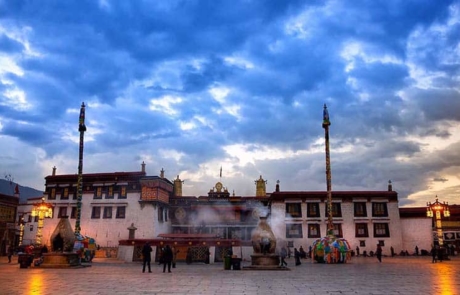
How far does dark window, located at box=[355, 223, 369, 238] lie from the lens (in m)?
51.4

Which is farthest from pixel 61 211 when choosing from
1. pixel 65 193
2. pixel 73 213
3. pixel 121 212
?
pixel 121 212

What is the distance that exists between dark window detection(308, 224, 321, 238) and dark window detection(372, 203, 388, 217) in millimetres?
7638

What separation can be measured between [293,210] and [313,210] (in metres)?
2.63

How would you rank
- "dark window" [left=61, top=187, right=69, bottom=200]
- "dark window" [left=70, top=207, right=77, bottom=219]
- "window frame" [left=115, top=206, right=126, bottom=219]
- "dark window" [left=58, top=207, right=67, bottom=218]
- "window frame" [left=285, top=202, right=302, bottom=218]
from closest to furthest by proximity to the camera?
"window frame" [left=115, top=206, right=126, bottom=219] → "window frame" [left=285, top=202, right=302, bottom=218] → "dark window" [left=70, top=207, right=77, bottom=219] → "dark window" [left=58, top=207, right=67, bottom=218] → "dark window" [left=61, top=187, right=69, bottom=200]

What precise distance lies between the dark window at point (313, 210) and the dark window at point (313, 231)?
1.42 meters

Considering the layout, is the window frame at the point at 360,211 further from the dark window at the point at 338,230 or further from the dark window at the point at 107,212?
the dark window at the point at 107,212

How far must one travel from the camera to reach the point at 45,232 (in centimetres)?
5338

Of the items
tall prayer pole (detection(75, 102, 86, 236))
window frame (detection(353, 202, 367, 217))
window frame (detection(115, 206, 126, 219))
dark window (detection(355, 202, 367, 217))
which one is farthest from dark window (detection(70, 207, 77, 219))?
dark window (detection(355, 202, 367, 217))

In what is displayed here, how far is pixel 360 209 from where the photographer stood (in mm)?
52500

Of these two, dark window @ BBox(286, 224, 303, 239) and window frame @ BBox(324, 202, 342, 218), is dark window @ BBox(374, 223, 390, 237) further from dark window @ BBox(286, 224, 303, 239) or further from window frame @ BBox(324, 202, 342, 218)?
dark window @ BBox(286, 224, 303, 239)

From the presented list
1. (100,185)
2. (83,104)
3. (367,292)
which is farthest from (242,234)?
(367,292)

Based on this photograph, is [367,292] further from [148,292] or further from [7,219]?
[7,219]

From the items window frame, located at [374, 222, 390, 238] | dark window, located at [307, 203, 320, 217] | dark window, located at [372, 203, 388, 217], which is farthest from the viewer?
dark window, located at [307, 203, 320, 217]

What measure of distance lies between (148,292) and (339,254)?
87.4 feet
